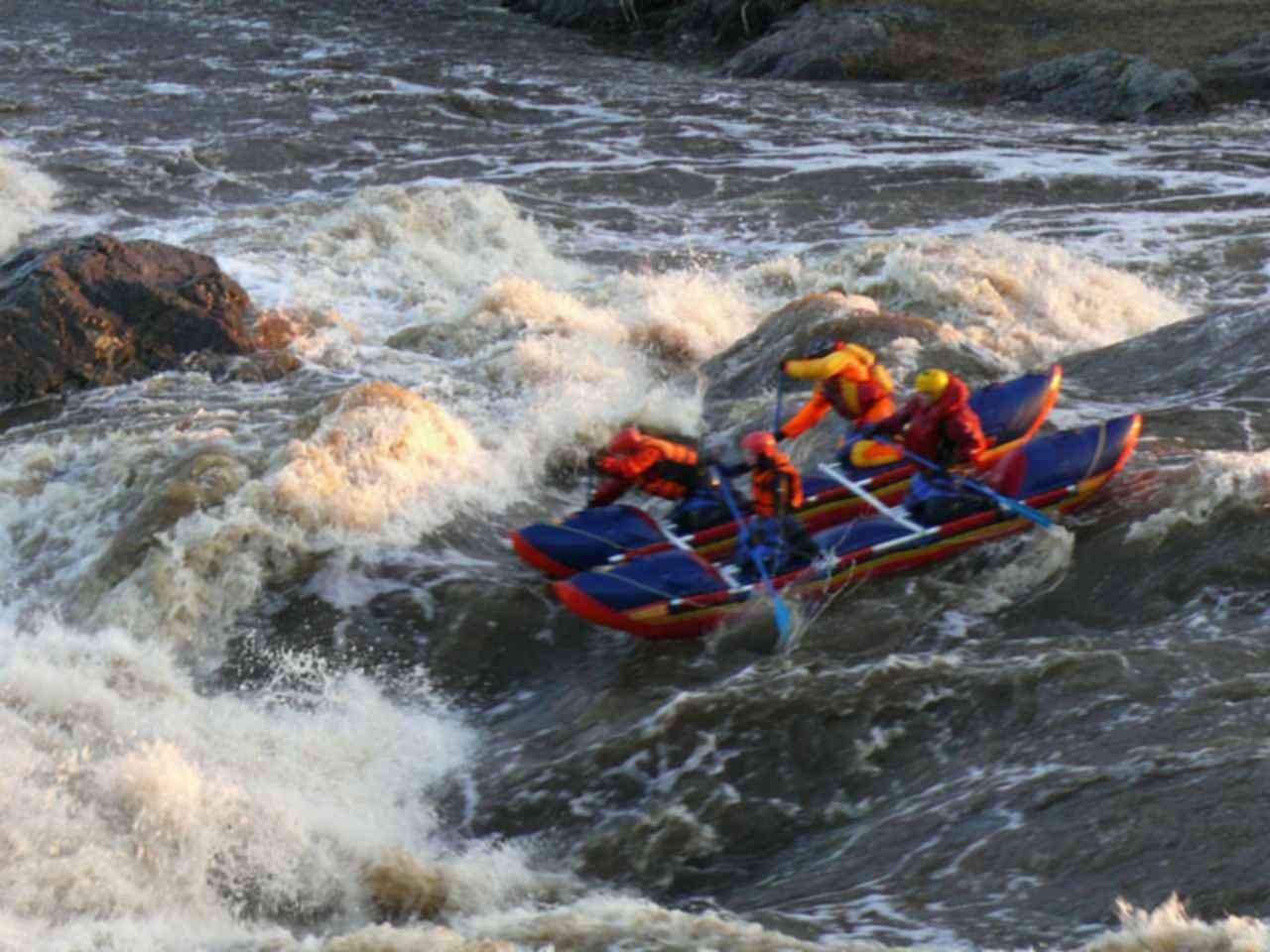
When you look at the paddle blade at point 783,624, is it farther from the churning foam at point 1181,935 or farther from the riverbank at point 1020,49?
the riverbank at point 1020,49

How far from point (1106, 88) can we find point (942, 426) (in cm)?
1687

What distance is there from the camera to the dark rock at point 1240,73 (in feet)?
74.9

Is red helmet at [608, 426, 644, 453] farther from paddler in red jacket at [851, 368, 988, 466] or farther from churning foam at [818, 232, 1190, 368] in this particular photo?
churning foam at [818, 232, 1190, 368]

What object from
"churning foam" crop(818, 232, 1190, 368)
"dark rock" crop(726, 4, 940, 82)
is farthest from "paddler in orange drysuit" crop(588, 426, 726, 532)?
"dark rock" crop(726, 4, 940, 82)

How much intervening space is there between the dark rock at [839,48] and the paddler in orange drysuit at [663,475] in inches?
751

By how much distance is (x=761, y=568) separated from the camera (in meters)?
7.67

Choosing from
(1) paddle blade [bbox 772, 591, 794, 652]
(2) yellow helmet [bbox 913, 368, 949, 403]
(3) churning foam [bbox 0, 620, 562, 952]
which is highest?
(2) yellow helmet [bbox 913, 368, 949, 403]

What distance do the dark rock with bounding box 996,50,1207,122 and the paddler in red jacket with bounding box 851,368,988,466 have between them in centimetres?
1578

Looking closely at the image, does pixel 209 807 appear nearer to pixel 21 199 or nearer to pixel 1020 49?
pixel 21 199

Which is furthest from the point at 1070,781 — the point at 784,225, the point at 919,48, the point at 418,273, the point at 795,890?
the point at 919,48

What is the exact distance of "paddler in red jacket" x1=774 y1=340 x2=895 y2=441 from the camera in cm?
898

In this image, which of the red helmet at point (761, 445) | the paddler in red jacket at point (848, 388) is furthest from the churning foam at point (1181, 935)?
the paddler in red jacket at point (848, 388)

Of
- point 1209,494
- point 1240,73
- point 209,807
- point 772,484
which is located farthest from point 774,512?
point 1240,73

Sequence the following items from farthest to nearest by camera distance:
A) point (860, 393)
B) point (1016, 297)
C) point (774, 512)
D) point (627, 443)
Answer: point (1016, 297)
point (860, 393)
point (627, 443)
point (774, 512)
